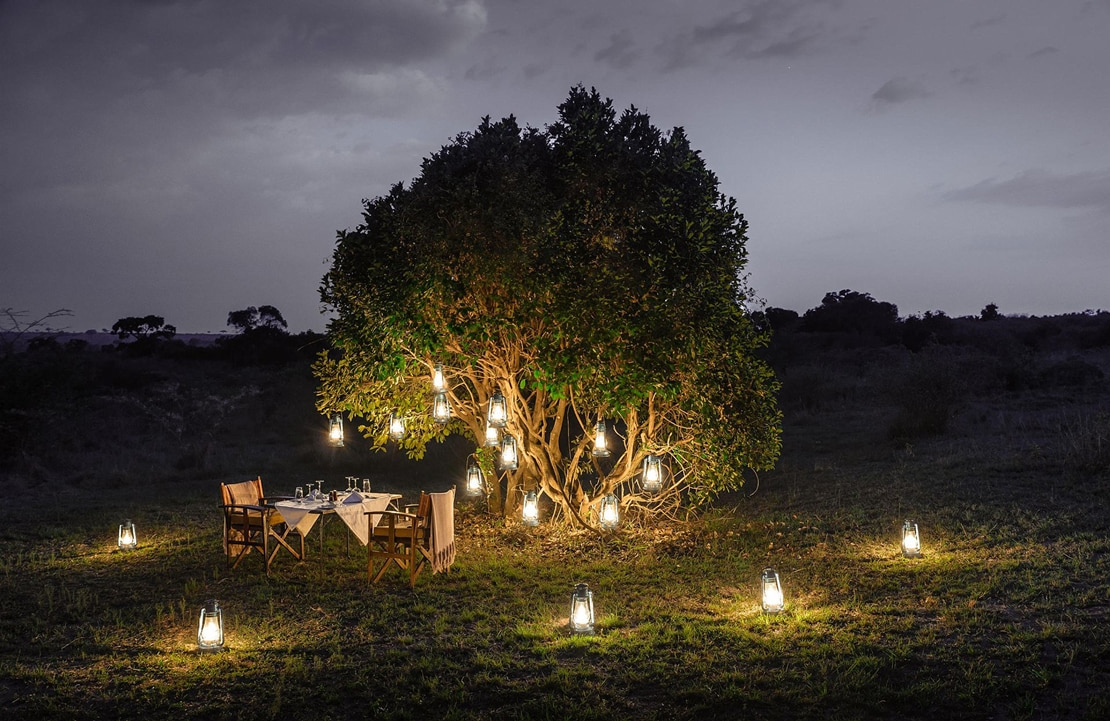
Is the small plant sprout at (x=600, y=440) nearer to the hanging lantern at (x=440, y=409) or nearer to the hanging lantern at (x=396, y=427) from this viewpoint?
the hanging lantern at (x=440, y=409)

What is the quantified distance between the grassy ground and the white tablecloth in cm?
39

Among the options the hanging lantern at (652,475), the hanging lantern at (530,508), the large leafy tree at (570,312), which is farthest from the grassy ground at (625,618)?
the large leafy tree at (570,312)

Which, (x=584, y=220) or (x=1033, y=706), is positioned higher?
(x=584, y=220)

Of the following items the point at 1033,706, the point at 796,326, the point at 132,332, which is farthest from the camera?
the point at 132,332

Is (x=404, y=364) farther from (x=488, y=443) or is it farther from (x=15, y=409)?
(x=15, y=409)

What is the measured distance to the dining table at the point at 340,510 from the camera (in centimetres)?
762

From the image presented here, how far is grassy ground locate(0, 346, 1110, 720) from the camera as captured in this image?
4.44 m

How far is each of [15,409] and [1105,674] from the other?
17426 millimetres

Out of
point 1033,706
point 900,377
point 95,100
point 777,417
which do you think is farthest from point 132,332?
point 1033,706

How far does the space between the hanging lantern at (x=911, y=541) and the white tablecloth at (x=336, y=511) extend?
5.00 m

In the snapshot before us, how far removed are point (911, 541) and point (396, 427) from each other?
522 cm

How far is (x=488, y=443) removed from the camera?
328 inches

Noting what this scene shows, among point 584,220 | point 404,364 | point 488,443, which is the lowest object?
point 488,443

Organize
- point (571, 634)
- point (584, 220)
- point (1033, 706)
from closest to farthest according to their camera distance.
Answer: point (1033, 706) → point (571, 634) → point (584, 220)
